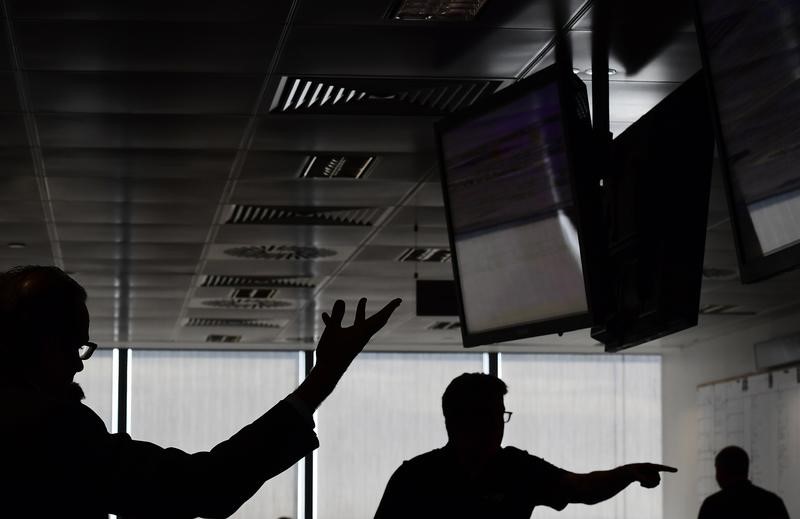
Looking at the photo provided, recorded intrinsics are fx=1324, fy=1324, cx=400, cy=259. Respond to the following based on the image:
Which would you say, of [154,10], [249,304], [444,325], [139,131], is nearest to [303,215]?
[139,131]

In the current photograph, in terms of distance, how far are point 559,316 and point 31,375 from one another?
8.97 ft

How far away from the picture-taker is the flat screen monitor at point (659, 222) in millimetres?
3756

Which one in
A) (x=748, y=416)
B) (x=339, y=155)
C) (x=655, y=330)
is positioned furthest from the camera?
(x=748, y=416)

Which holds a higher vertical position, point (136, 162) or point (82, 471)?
point (136, 162)

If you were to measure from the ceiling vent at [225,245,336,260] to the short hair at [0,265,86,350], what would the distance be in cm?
828

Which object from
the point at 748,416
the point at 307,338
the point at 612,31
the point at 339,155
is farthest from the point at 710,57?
the point at 307,338

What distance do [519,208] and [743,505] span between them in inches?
151

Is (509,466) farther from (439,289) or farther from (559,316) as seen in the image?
(439,289)

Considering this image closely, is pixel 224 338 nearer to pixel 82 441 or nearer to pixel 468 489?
pixel 468 489

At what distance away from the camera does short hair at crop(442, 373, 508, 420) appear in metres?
3.04

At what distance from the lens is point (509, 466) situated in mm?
2992

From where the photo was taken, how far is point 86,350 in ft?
5.82

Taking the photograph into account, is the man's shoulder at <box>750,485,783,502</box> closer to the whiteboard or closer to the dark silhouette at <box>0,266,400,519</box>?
the whiteboard

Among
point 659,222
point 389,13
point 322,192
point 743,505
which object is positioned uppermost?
point 389,13
